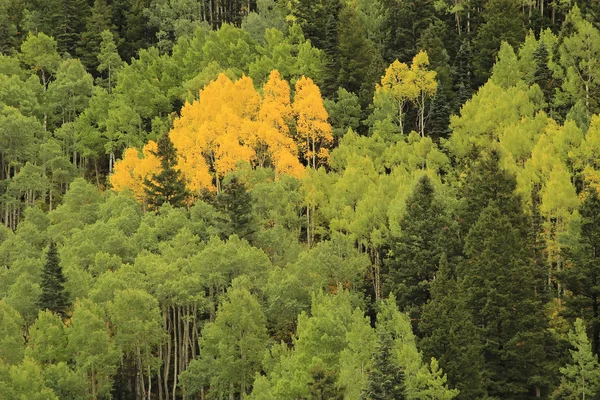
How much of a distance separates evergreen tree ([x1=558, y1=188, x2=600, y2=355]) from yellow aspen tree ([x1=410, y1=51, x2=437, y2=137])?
32.1 metres

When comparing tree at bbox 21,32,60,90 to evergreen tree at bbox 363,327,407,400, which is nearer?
evergreen tree at bbox 363,327,407,400

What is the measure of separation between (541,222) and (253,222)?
2183 centimetres

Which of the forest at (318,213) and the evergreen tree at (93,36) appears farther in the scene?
the evergreen tree at (93,36)

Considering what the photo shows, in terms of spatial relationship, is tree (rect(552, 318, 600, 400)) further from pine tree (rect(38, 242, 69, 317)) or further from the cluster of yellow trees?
pine tree (rect(38, 242, 69, 317))

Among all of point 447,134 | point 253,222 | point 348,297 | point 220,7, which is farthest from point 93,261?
point 220,7

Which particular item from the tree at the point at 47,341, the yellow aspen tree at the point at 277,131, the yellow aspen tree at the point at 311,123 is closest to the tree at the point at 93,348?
the tree at the point at 47,341

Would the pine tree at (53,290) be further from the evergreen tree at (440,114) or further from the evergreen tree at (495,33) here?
the evergreen tree at (495,33)

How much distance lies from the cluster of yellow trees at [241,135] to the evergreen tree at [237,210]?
314 inches

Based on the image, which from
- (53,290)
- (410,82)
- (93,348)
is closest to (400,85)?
(410,82)

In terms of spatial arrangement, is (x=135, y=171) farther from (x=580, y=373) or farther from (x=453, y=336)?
(x=580, y=373)

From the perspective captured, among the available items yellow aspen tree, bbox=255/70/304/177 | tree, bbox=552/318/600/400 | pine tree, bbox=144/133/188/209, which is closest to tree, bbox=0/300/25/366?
pine tree, bbox=144/133/188/209

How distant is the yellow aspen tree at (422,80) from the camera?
97.3 metres

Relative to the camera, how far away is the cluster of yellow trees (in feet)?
293

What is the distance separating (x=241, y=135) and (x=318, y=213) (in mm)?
12573
